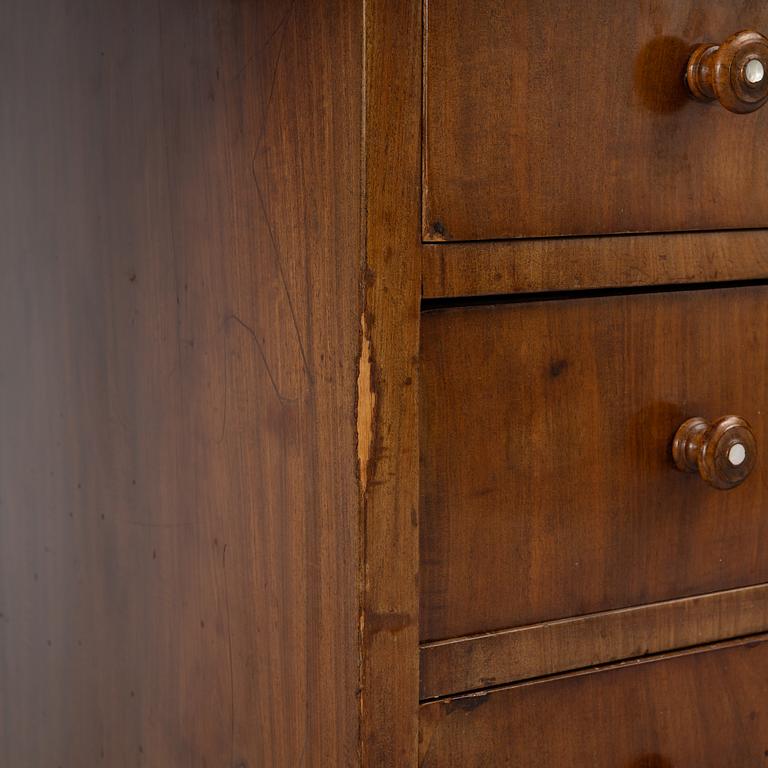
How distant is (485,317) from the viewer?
0.62 metres

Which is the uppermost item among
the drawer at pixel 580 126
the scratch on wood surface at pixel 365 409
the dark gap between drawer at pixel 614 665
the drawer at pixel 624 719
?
the drawer at pixel 580 126

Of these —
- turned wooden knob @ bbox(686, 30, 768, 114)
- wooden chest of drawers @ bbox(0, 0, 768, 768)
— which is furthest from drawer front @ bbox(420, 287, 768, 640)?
turned wooden knob @ bbox(686, 30, 768, 114)

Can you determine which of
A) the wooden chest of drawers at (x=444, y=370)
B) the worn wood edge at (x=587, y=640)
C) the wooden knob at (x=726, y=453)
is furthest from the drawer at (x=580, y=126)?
the worn wood edge at (x=587, y=640)

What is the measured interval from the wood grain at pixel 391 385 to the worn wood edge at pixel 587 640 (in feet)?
0.09

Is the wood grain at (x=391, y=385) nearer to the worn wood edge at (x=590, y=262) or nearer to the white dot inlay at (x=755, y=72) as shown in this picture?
the worn wood edge at (x=590, y=262)

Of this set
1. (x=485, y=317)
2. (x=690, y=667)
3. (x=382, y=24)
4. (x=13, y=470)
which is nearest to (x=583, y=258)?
(x=485, y=317)

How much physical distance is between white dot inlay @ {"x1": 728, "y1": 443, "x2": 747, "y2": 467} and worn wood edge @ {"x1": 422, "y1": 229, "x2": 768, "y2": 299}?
0.32 ft

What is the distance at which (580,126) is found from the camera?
62 cm

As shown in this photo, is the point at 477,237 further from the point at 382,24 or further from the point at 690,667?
the point at 690,667

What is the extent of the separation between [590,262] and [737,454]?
0.14m

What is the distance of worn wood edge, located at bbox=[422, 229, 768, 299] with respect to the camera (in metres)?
0.60

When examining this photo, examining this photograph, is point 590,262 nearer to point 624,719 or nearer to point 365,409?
point 365,409

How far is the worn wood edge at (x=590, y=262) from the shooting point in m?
0.60

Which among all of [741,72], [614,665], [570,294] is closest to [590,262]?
[570,294]
